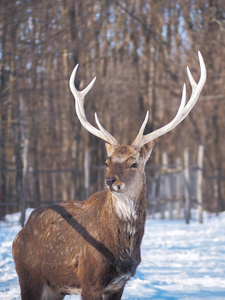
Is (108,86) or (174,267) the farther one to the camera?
(108,86)

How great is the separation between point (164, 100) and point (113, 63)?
3.39m

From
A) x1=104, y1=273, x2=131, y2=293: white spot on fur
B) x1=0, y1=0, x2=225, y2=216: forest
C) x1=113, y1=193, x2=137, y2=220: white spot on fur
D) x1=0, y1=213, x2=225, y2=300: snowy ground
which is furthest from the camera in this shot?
x1=0, y1=0, x2=225, y2=216: forest

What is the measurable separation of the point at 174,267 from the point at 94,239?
3.76 metres

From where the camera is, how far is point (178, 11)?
19547 millimetres

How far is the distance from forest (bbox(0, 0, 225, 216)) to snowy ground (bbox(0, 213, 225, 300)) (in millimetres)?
4744

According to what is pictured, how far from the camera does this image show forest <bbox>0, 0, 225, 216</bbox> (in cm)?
1433

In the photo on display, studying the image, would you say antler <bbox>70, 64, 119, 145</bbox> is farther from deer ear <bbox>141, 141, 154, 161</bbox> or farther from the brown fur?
deer ear <bbox>141, 141, 154, 161</bbox>

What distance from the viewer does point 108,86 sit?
17.8 m

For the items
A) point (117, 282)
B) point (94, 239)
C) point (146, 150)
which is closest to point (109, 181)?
point (94, 239)

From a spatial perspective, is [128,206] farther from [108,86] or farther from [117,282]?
[108,86]

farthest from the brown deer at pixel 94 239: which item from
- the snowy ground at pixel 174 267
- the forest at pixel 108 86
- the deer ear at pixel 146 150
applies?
the forest at pixel 108 86

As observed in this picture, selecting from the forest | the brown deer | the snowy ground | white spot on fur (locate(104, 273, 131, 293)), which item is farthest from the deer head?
the forest

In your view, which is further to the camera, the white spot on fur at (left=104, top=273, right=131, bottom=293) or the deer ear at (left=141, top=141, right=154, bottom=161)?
the deer ear at (left=141, top=141, right=154, bottom=161)

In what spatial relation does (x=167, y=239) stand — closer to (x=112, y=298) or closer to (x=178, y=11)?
(x=112, y=298)
